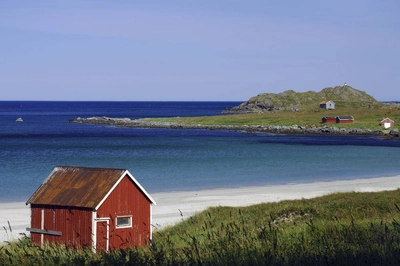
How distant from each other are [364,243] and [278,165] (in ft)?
182

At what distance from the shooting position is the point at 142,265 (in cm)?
723

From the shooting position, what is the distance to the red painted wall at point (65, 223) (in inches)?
803

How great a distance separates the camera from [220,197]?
40.4m

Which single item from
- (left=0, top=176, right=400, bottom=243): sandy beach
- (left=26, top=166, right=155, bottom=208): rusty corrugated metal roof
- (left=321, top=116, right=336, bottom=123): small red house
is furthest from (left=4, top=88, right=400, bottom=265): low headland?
(left=321, top=116, right=336, bottom=123): small red house

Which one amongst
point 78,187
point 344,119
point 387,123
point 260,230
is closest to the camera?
point 260,230

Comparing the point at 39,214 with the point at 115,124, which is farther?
the point at 115,124

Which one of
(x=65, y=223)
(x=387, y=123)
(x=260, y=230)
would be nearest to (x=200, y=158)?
(x=65, y=223)

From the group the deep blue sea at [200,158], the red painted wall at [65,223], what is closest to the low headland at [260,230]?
the red painted wall at [65,223]

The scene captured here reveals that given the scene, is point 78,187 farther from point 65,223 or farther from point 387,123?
point 387,123

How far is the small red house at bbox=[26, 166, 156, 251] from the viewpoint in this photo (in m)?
20.6

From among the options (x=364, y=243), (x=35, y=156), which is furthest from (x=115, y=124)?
(x=364, y=243)

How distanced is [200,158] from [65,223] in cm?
5161

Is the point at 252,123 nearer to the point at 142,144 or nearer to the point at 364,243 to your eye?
the point at 142,144

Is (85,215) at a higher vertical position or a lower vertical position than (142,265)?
lower
